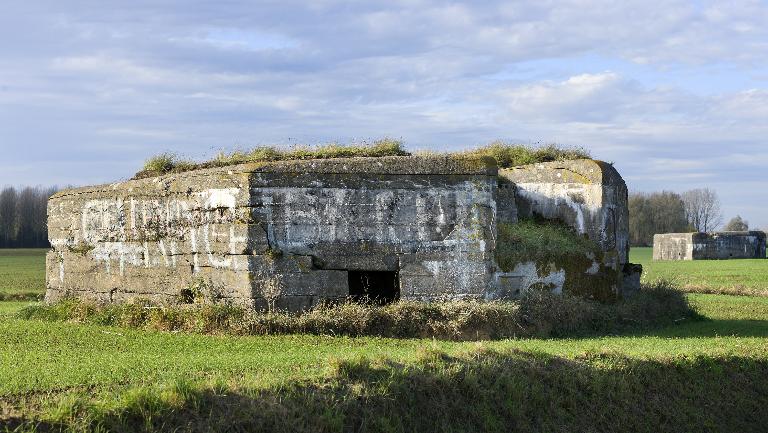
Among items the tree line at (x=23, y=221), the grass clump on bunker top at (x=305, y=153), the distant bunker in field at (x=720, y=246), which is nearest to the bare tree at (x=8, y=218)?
the tree line at (x=23, y=221)

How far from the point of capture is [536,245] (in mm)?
13586

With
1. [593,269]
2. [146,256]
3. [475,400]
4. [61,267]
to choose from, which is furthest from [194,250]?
[593,269]

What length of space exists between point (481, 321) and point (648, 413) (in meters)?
3.06

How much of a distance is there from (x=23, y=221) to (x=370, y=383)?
7079 centimetres

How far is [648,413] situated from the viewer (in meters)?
9.68

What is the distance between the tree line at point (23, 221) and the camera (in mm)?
69688

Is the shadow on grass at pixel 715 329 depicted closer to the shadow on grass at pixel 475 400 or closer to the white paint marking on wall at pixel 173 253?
the shadow on grass at pixel 475 400

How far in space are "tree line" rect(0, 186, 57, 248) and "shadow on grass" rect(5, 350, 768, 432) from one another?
2502 inches

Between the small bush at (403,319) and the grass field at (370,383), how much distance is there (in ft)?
1.37

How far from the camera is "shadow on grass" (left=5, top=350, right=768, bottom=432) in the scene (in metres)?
6.95

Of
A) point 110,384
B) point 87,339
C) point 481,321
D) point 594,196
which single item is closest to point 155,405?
point 110,384

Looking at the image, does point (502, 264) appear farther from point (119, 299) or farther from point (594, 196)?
point (119, 299)

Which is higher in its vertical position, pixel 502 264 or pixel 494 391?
pixel 502 264

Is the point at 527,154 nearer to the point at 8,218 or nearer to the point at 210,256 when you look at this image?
the point at 210,256
